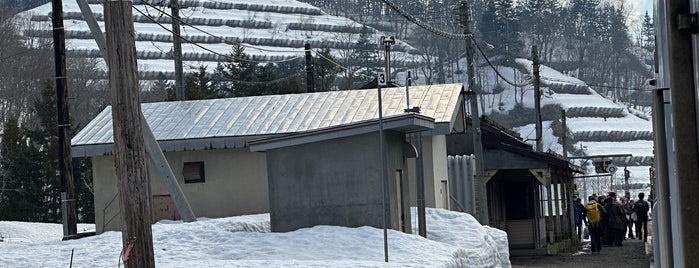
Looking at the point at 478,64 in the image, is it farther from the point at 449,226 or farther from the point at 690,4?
the point at 690,4

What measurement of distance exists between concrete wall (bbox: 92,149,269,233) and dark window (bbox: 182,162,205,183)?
0.32ft

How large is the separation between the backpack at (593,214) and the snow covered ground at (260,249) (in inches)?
429

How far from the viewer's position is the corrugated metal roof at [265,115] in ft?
99.1

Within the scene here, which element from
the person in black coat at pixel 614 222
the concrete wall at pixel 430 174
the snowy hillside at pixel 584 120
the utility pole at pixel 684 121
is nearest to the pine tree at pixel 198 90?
the person in black coat at pixel 614 222

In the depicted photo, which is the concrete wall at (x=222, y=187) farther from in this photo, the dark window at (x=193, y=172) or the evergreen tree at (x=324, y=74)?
the evergreen tree at (x=324, y=74)

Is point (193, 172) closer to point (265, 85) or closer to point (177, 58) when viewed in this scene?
point (177, 58)

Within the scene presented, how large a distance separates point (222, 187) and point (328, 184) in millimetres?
8901

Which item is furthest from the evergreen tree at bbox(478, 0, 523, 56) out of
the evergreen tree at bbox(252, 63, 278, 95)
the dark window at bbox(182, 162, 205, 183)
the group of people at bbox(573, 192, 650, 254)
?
the dark window at bbox(182, 162, 205, 183)

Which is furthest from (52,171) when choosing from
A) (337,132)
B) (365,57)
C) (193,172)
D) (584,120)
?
(584,120)

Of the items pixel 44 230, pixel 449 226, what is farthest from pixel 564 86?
pixel 449 226

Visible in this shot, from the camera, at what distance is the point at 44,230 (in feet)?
140

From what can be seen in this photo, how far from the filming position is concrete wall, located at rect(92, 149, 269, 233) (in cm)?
3038

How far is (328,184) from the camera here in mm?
22016

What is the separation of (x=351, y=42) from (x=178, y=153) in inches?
6388
